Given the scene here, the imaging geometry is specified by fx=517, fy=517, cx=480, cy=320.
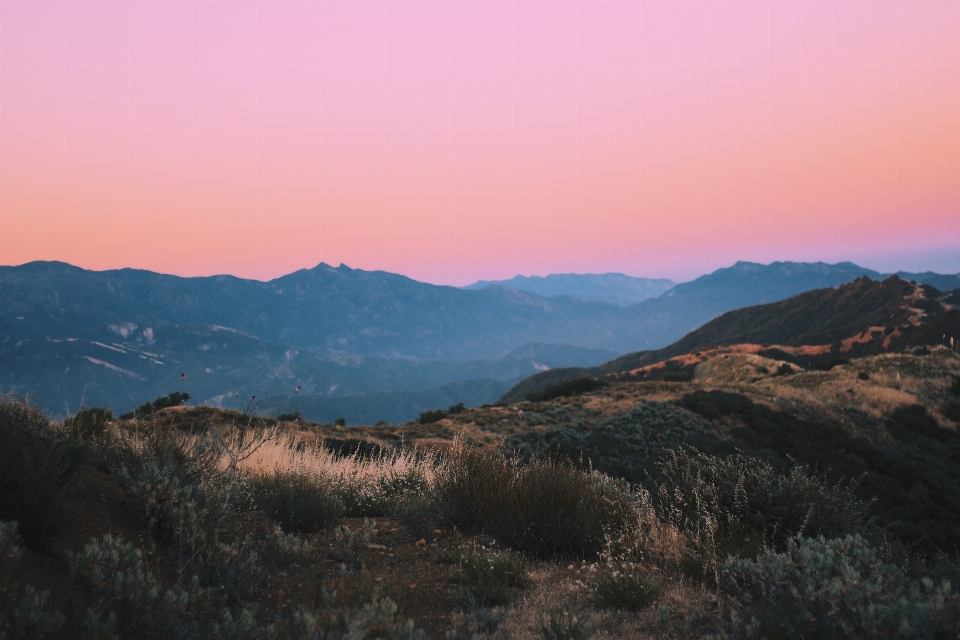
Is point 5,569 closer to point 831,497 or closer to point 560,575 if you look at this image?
point 560,575

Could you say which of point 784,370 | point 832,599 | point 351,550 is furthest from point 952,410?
point 351,550

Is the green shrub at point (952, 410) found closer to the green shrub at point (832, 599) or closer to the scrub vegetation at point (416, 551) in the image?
the scrub vegetation at point (416, 551)

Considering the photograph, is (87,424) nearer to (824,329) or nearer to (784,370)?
(784,370)

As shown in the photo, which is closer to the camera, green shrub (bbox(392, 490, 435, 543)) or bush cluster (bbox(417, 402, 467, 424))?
green shrub (bbox(392, 490, 435, 543))

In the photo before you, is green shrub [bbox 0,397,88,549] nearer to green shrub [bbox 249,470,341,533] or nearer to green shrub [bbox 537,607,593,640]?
green shrub [bbox 249,470,341,533]

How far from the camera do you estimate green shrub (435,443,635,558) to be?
17.4ft

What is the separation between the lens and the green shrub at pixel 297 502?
554 centimetres

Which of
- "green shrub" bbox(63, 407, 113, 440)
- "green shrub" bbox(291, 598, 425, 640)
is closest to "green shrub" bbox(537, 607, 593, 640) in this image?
"green shrub" bbox(291, 598, 425, 640)

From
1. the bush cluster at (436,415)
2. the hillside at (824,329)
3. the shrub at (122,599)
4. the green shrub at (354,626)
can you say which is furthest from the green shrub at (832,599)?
the hillside at (824,329)

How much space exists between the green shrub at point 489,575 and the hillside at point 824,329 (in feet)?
150

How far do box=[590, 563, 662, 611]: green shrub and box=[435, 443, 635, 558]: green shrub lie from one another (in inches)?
38.4

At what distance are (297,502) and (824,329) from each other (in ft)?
331

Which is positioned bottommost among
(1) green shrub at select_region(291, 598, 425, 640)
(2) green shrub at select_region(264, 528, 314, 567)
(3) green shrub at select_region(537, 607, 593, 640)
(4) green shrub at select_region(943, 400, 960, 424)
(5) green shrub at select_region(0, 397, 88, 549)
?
(4) green shrub at select_region(943, 400, 960, 424)

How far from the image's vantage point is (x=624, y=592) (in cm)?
388
